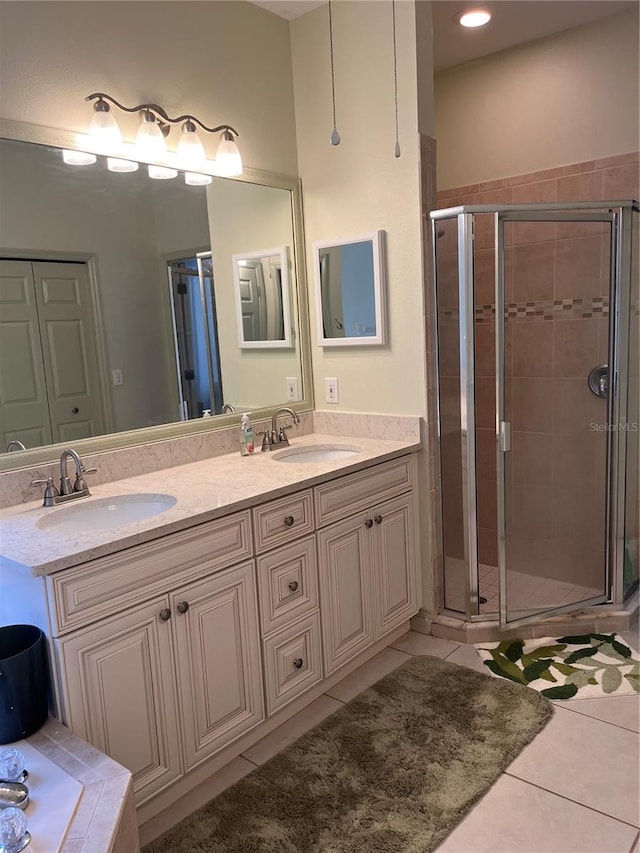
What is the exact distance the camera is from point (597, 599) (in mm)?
2863

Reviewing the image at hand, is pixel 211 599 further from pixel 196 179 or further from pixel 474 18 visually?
pixel 474 18

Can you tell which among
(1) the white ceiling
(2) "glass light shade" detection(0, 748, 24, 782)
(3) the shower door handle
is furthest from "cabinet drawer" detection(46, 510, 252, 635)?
(1) the white ceiling

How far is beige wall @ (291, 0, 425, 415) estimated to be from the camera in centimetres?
259

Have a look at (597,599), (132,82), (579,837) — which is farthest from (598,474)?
(132,82)

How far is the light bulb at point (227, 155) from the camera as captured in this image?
2574mm

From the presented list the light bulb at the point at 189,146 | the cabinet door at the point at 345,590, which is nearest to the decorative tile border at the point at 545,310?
the cabinet door at the point at 345,590

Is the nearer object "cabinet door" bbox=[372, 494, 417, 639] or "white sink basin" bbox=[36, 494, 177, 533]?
"white sink basin" bbox=[36, 494, 177, 533]

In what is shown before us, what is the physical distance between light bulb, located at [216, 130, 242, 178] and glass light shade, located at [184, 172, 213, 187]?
0.22ft

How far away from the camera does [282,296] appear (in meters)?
2.94

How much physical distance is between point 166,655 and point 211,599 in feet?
0.65

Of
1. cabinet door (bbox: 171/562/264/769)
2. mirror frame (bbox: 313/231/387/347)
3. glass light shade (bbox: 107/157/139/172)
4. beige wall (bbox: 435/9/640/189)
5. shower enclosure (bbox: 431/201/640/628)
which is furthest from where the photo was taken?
beige wall (bbox: 435/9/640/189)

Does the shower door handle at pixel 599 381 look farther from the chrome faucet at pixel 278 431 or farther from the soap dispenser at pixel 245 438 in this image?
the soap dispenser at pixel 245 438

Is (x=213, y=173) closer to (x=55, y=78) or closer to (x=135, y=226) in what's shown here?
(x=135, y=226)

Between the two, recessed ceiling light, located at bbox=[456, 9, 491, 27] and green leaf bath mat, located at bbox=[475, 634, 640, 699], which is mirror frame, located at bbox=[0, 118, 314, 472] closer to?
recessed ceiling light, located at bbox=[456, 9, 491, 27]
